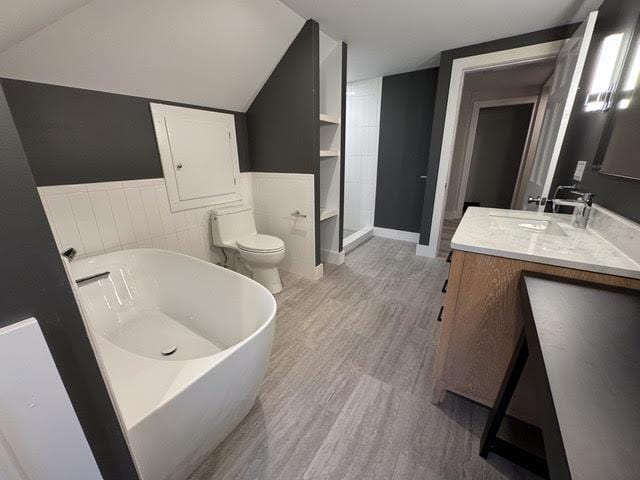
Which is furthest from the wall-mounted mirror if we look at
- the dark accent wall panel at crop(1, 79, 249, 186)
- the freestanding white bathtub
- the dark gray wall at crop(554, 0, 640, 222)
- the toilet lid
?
the dark accent wall panel at crop(1, 79, 249, 186)

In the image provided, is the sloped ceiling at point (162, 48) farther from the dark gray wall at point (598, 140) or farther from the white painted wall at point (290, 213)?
the dark gray wall at point (598, 140)

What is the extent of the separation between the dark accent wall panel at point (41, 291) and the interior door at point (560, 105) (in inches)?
86.7

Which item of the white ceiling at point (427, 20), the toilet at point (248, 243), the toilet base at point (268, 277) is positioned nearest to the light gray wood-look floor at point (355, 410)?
the toilet base at point (268, 277)

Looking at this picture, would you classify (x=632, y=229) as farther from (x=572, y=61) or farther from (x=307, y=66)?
(x=307, y=66)

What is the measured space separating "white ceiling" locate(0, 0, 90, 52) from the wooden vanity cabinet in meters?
1.99

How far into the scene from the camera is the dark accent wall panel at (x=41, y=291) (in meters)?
0.39

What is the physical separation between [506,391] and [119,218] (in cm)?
244

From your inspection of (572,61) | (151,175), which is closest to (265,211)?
(151,175)

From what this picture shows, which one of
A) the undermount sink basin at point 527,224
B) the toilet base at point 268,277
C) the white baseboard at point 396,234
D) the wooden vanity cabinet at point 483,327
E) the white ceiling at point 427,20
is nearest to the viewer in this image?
the wooden vanity cabinet at point 483,327

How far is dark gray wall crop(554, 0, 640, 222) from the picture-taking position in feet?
3.83

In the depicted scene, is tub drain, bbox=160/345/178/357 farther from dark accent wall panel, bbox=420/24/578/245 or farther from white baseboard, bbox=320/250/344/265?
dark accent wall panel, bbox=420/24/578/245

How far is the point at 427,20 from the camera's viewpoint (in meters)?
1.99

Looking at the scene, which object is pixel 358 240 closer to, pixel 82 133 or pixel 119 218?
pixel 119 218

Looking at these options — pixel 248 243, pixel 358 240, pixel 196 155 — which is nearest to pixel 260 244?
pixel 248 243
